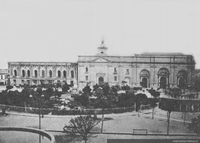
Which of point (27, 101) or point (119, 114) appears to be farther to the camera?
point (27, 101)

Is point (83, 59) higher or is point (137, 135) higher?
point (83, 59)

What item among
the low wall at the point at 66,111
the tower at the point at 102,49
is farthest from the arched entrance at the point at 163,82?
the low wall at the point at 66,111

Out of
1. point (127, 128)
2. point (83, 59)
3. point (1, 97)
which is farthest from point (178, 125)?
point (83, 59)

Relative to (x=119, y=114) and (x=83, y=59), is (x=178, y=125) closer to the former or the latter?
(x=119, y=114)

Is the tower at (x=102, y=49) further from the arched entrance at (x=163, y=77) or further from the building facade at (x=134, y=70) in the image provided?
the arched entrance at (x=163, y=77)

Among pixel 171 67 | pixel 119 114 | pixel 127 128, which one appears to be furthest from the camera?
pixel 171 67

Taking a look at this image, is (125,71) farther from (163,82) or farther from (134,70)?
(163,82)

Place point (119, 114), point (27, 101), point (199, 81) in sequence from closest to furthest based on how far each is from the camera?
point (119, 114) → point (27, 101) → point (199, 81)
